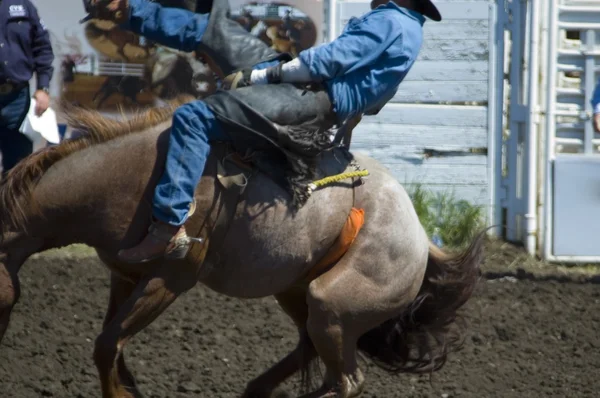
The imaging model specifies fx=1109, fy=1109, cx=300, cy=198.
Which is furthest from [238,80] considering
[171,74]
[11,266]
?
[171,74]

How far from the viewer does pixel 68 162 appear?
4.23 metres

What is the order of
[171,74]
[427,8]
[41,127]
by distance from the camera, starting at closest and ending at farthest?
[427,8], [41,127], [171,74]

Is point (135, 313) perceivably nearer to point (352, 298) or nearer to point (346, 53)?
point (352, 298)

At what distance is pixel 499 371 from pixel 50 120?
3.57 meters

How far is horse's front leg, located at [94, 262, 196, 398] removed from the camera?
4.17 metres

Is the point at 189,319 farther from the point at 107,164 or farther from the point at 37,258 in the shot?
the point at 107,164

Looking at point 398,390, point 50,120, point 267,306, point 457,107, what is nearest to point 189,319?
point 267,306

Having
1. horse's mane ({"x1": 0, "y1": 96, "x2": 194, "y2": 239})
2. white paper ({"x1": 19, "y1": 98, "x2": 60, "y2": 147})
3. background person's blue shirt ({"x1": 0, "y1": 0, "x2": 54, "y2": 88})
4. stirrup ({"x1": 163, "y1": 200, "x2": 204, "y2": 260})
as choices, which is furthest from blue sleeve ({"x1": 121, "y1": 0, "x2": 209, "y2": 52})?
white paper ({"x1": 19, "y1": 98, "x2": 60, "y2": 147})

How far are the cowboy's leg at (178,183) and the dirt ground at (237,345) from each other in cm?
126

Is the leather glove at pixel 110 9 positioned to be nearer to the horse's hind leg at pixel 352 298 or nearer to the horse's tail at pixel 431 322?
the horse's hind leg at pixel 352 298

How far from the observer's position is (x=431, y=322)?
4.98 m

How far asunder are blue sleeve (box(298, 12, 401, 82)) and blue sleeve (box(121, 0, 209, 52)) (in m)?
0.44

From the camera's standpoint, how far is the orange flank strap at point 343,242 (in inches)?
174

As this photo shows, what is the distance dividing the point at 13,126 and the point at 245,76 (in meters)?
3.30
